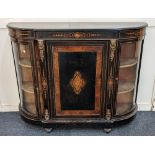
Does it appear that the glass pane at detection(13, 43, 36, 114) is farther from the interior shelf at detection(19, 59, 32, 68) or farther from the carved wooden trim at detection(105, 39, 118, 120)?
the carved wooden trim at detection(105, 39, 118, 120)

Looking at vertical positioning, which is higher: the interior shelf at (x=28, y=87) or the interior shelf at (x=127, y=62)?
the interior shelf at (x=127, y=62)

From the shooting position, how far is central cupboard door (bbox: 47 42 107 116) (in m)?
1.63

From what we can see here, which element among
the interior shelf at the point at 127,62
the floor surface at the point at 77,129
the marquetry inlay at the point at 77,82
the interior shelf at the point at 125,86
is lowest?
the floor surface at the point at 77,129

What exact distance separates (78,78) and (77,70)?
0.07 metres

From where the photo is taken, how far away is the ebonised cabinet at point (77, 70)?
158 cm

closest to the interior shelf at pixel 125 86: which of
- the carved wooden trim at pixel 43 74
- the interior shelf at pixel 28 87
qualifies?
the carved wooden trim at pixel 43 74

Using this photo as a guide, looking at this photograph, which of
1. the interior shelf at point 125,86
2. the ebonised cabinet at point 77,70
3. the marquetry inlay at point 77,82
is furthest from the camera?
the interior shelf at point 125,86

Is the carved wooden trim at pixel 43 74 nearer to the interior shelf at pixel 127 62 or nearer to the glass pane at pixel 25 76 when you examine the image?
the glass pane at pixel 25 76

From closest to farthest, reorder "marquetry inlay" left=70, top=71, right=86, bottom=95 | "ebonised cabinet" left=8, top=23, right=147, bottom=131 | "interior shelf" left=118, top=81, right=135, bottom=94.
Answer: "ebonised cabinet" left=8, top=23, right=147, bottom=131
"marquetry inlay" left=70, top=71, right=86, bottom=95
"interior shelf" left=118, top=81, right=135, bottom=94

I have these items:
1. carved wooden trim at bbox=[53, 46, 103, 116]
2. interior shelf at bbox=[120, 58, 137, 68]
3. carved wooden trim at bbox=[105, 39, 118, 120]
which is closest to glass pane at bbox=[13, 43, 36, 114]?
carved wooden trim at bbox=[53, 46, 103, 116]

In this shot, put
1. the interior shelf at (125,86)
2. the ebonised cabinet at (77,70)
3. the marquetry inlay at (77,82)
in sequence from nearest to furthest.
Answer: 1. the ebonised cabinet at (77,70)
2. the marquetry inlay at (77,82)
3. the interior shelf at (125,86)
